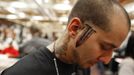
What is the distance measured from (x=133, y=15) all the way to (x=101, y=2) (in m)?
4.08

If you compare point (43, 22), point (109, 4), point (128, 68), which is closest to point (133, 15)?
point (128, 68)

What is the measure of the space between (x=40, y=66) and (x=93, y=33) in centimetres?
27

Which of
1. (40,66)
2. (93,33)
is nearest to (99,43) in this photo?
(93,33)

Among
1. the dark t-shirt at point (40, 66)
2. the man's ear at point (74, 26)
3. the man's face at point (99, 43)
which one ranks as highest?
the man's ear at point (74, 26)

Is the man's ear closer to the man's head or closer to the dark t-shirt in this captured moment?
the man's head

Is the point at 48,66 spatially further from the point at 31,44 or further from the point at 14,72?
the point at 31,44

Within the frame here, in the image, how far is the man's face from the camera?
1216 mm

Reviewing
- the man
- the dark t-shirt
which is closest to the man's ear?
the man

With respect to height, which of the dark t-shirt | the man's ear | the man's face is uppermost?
the man's ear

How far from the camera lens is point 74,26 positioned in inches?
48.4

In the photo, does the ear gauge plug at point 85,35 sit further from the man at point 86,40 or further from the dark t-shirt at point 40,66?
the dark t-shirt at point 40,66

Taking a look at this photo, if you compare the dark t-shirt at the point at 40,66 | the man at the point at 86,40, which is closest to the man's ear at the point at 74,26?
the man at the point at 86,40

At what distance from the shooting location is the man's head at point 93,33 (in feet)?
4.00

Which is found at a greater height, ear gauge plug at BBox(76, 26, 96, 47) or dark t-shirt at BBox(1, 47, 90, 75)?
ear gauge plug at BBox(76, 26, 96, 47)
